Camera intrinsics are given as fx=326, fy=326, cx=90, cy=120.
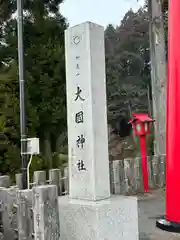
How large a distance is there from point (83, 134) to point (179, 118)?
108 centimetres

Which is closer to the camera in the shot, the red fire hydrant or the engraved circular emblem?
the engraved circular emblem

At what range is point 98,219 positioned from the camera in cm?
336

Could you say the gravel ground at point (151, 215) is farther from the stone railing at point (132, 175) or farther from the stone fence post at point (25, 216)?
the stone fence post at point (25, 216)

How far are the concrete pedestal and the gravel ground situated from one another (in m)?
1.13

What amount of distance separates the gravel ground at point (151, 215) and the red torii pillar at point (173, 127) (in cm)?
116

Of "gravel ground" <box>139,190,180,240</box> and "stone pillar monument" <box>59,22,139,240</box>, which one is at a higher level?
"stone pillar monument" <box>59,22,139,240</box>

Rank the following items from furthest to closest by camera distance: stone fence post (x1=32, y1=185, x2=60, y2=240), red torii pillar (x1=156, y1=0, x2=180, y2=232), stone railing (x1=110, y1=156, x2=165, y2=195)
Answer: stone railing (x1=110, y1=156, x2=165, y2=195)
red torii pillar (x1=156, y1=0, x2=180, y2=232)
stone fence post (x1=32, y1=185, x2=60, y2=240)

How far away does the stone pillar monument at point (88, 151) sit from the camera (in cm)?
348

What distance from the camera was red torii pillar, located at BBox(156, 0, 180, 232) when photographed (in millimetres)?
3592

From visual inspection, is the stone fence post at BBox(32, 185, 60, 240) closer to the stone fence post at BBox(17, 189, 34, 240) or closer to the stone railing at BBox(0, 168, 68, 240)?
the stone railing at BBox(0, 168, 68, 240)

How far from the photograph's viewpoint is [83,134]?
3641 millimetres

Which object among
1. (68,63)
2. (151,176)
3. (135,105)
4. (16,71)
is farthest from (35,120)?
(135,105)

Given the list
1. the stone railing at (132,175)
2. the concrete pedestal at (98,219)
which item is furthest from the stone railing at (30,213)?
the stone railing at (132,175)

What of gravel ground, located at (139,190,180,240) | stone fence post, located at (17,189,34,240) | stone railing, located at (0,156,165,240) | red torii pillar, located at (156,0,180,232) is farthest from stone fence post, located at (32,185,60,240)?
gravel ground, located at (139,190,180,240)
